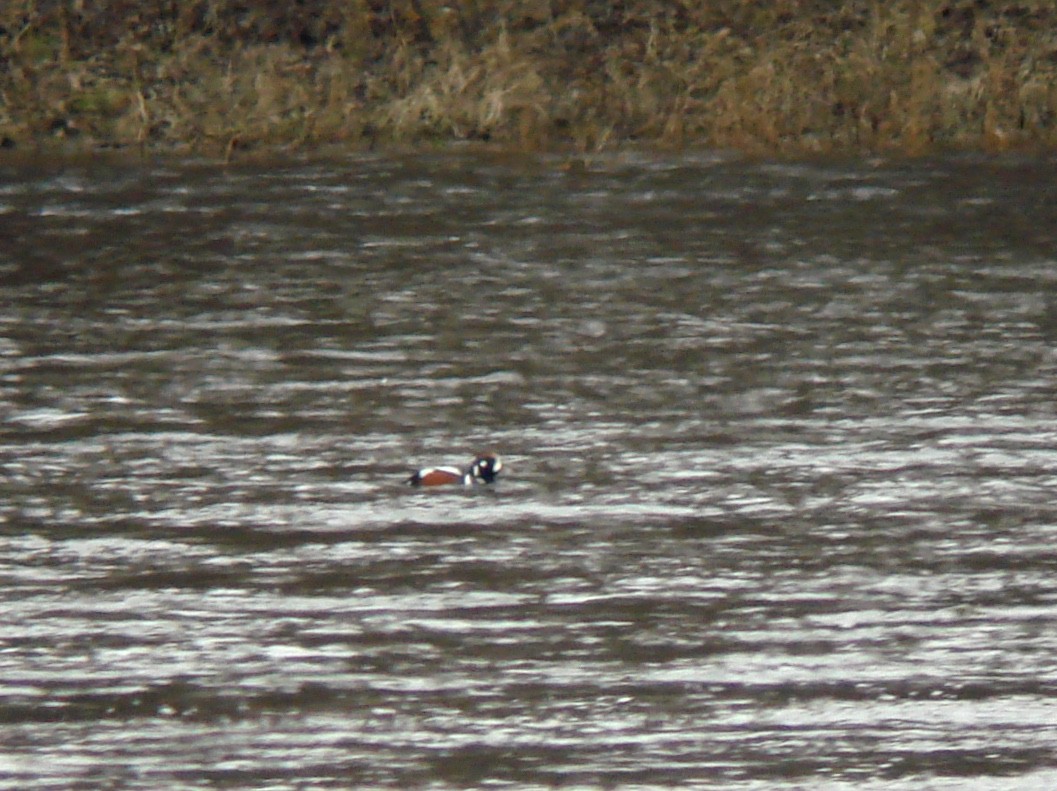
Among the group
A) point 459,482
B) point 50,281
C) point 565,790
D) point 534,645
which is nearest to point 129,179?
point 50,281

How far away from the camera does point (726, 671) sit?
7.15m

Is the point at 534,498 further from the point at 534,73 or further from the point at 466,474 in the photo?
the point at 534,73

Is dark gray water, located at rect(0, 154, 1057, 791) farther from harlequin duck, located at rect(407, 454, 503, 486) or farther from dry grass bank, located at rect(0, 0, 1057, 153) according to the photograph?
dry grass bank, located at rect(0, 0, 1057, 153)

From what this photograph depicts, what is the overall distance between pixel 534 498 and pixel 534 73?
12950 mm

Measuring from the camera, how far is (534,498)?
9.39 meters

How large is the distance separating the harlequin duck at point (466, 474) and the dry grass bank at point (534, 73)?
1104 cm

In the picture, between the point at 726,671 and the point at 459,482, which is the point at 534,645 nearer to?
the point at 726,671

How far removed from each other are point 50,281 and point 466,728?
8837mm

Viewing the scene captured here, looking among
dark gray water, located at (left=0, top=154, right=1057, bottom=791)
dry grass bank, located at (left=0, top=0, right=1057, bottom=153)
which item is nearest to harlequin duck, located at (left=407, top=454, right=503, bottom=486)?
dark gray water, located at (left=0, top=154, right=1057, bottom=791)

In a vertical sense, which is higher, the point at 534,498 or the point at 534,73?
the point at 534,73

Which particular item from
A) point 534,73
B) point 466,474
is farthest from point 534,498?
point 534,73

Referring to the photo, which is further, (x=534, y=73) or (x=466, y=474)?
(x=534, y=73)

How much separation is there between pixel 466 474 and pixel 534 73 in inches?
506

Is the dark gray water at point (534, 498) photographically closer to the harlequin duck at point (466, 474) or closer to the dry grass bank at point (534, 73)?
the harlequin duck at point (466, 474)
